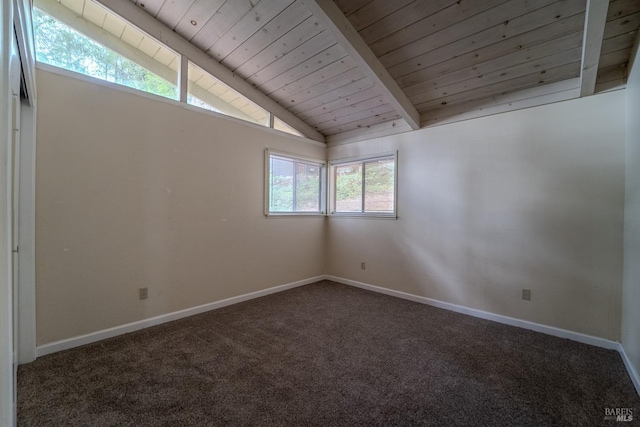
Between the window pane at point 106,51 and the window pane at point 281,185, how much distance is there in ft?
4.99

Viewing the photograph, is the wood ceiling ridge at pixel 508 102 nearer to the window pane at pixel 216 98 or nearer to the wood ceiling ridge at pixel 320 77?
the wood ceiling ridge at pixel 320 77

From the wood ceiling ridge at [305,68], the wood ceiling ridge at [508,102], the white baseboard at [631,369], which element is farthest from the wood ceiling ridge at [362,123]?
the white baseboard at [631,369]

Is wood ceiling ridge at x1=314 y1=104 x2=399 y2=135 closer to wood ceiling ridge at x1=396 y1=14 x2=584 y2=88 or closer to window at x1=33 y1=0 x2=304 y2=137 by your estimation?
wood ceiling ridge at x1=396 y1=14 x2=584 y2=88

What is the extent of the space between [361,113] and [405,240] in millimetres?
1826

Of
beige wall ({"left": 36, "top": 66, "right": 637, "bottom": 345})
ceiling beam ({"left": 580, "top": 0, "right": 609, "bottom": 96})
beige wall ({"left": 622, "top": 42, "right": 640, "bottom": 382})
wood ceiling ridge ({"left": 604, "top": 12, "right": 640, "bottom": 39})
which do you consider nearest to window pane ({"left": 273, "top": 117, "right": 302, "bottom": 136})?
beige wall ({"left": 36, "top": 66, "right": 637, "bottom": 345})

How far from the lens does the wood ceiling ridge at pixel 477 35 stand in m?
2.04

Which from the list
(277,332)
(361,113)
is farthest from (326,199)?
(277,332)

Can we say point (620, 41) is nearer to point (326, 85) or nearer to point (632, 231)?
point (632, 231)

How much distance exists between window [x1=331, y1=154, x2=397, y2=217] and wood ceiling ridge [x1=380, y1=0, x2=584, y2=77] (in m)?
1.31

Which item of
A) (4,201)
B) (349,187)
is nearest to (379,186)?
(349,187)

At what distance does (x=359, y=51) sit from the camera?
2.52 metres

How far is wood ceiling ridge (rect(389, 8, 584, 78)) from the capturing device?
2.06 meters

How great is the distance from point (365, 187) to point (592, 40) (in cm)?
274

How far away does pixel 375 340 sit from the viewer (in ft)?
8.21
